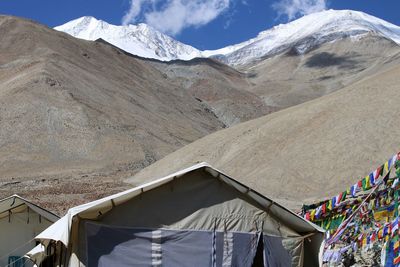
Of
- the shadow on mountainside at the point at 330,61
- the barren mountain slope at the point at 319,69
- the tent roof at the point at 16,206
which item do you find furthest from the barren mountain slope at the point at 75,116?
the shadow on mountainside at the point at 330,61

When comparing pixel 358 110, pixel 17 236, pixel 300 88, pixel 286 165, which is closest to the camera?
pixel 17 236

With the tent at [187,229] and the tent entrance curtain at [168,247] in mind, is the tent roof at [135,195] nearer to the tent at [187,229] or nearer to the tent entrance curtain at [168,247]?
the tent at [187,229]

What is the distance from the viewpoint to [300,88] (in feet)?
443

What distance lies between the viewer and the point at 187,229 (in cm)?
1160

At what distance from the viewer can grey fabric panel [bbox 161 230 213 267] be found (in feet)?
37.5

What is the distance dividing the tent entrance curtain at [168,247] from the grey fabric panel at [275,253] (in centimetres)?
2

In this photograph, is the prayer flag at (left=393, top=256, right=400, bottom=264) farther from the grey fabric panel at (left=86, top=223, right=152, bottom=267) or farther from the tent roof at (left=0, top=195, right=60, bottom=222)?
the tent roof at (left=0, top=195, right=60, bottom=222)

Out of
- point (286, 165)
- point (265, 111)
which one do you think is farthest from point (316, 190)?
point (265, 111)

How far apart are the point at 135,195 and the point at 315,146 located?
29.2 m

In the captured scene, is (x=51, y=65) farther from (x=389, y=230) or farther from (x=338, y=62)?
(x=338, y=62)

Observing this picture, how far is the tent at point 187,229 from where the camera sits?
1105 centimetres

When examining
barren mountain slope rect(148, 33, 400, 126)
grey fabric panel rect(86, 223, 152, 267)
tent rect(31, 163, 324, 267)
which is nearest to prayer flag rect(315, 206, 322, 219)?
tent rect(31, 163, 324, 267)

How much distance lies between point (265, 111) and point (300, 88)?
22.8 metres

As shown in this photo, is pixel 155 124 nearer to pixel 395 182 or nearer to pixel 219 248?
pixel 219 248
